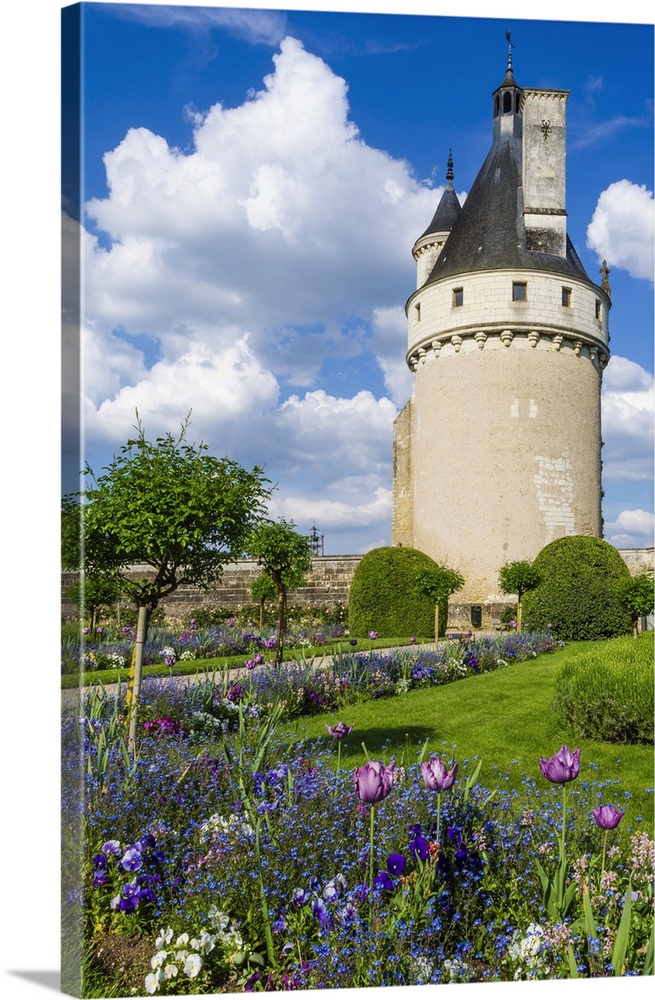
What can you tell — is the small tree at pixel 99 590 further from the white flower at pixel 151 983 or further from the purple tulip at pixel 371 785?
the purple tulip at pixel 371 785

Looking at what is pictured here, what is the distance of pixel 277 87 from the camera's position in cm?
324

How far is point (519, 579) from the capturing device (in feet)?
37.9

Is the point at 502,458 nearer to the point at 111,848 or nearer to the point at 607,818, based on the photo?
the point at 607,818

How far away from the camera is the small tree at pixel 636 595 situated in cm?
796

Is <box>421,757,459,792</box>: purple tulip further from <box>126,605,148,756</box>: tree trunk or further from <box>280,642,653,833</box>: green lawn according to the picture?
<box>126,605,148,756</box>: tree trunk

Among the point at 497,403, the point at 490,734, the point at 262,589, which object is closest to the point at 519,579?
the point at 497,403

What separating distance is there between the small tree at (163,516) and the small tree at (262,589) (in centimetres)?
403

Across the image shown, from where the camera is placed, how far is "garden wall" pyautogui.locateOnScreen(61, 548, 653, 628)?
32.3 ft

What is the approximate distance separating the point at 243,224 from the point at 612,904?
311 centimetres

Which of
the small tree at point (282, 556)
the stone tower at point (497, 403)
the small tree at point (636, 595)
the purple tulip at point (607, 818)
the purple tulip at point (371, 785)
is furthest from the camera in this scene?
the stone tower at point (497, 403)

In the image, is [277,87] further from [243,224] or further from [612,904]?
[612,904]

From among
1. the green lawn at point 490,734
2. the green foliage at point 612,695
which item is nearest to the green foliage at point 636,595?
the green lawn at point 490,734

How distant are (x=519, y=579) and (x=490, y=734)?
23.0 ft
